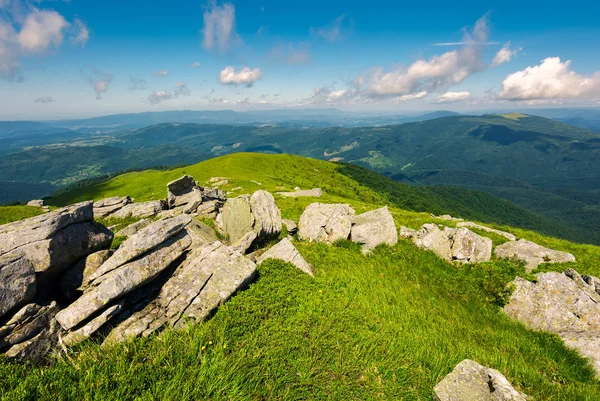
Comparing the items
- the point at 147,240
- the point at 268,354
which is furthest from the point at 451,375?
the point at 147,240

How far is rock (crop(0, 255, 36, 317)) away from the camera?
789 cm

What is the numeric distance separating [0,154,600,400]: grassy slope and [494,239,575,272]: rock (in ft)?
14.3

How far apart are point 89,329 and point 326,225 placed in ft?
49.3

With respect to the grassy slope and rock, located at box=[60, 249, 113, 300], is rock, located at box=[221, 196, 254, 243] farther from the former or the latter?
rock, located at box=[60, 249, 113, 300]

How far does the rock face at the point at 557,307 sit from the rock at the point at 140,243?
56.8 feet

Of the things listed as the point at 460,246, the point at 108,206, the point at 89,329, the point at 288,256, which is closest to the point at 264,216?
the point at 288,256

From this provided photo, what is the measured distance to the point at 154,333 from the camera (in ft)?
30.0

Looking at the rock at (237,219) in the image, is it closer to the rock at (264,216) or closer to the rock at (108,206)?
the rock at (264,216)

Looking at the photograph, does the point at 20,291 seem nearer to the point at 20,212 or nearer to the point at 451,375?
the point at 451,375

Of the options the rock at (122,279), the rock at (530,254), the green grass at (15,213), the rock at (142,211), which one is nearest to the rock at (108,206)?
the rock at (142,211)

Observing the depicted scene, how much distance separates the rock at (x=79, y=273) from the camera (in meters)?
10.6

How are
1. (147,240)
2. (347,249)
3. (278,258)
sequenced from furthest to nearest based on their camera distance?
1. (347,249)
2. (278,258)
3. (147,240)

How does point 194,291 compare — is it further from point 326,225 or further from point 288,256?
point 326,225

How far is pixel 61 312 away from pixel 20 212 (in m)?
45.6
